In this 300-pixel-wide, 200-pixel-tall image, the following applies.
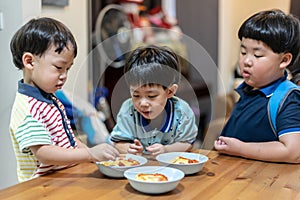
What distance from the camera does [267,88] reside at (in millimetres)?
1171

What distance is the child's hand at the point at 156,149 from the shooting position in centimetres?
92

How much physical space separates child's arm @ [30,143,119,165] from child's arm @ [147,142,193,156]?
88 millimetres

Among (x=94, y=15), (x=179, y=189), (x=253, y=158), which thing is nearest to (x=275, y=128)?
(x=253, y=158)

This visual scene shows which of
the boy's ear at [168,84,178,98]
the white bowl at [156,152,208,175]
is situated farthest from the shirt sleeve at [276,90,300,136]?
the boy's ear at [168,84,178,98]

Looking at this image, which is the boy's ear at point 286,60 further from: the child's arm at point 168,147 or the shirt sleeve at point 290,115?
the child's arm at point 168,147

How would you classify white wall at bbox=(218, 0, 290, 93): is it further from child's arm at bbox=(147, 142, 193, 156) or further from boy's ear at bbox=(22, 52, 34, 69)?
boy's ear at bbox=(22, 52, 34, 69)

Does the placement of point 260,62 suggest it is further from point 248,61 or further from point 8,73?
point 8,73

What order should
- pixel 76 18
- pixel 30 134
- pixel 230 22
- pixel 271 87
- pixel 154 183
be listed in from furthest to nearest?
pixel 230 22 < pixel 76 18 < pixel 271 87 < pixel 30 134 < pixel 154 183

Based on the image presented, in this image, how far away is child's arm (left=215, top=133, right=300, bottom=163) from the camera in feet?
3.43

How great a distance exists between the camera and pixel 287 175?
97 cm

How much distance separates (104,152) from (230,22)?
389 centimetres

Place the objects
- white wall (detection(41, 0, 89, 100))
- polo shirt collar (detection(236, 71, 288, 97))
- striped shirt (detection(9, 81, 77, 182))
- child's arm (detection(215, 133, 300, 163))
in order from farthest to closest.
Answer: white wall (detection(41, 0, 89, 100))
polo shirt collar (detection(236, 71, 288, 97))
child's arm (detection(215, 133, 300, 163))
striped shirt (detection(9, 81, 77, 182))

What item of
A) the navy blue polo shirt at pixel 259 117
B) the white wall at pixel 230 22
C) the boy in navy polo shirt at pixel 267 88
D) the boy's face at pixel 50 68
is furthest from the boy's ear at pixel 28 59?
the white wall at pixel 230 22

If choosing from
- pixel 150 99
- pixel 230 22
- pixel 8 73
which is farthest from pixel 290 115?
pixel 230 22
